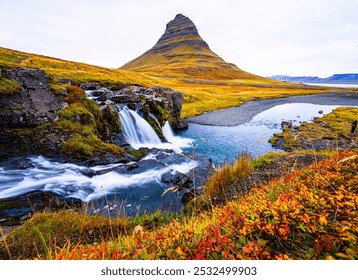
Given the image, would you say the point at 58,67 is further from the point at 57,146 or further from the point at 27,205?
the point at 27,205

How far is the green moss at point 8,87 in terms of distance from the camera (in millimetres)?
12812

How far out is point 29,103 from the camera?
1346 cm

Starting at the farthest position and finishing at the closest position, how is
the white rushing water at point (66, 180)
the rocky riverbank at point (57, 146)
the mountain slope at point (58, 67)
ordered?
1. the mountain slope at point (58, 67)
2. the rocky riverbank at point (57, 146)
3. the white rushing water at point (66, 180)

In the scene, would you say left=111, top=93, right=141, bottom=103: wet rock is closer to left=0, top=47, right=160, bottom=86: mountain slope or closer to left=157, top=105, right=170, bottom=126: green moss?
left=157, top=105, right=170, bottom=126: green moss

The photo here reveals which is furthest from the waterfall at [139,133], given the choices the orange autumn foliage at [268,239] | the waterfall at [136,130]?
the orange autumn foliage at [268,239]

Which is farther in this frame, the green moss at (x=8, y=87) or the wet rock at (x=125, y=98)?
the wet rock at (x=125, y=98)

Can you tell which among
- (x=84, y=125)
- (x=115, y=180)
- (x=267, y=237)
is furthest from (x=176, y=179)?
(x=267, y=237)

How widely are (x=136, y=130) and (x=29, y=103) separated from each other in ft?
29.2

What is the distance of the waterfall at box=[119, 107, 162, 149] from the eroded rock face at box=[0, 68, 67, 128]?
18.5 feet

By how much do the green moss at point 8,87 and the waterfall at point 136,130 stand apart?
801 cm

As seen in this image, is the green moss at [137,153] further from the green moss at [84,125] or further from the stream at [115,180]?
the green moss at [84,125]

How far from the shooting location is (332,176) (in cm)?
419
